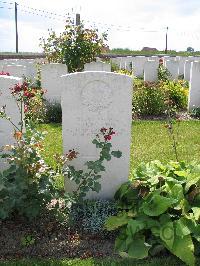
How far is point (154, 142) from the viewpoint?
7.80 m

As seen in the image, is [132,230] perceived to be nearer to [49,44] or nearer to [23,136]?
[23,136]

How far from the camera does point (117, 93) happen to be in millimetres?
4539

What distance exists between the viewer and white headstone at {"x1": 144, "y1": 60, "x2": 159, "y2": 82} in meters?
15.1

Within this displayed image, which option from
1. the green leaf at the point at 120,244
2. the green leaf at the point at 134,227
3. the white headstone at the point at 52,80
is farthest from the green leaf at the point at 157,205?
the white headstone at the point at 52,80

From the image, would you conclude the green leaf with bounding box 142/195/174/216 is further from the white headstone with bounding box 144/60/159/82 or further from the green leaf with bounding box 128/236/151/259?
the white headstone with bounding box 144/60/159/82

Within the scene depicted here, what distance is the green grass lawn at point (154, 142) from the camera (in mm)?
6817

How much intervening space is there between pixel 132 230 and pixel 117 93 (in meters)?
1.54

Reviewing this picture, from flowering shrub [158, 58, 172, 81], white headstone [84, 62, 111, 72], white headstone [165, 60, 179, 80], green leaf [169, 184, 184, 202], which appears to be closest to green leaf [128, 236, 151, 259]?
green leaf [169, 184, 184, 202]

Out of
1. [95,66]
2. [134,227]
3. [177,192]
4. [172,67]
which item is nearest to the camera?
[134,227]

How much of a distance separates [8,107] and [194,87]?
697cm

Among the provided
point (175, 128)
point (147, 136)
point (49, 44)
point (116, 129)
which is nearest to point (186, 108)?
point (175, 128)

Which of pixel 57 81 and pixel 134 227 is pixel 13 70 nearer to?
pixel 57 81

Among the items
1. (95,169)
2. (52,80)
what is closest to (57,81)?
A: (52,80)

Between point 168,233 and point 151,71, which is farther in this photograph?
point 151,71
